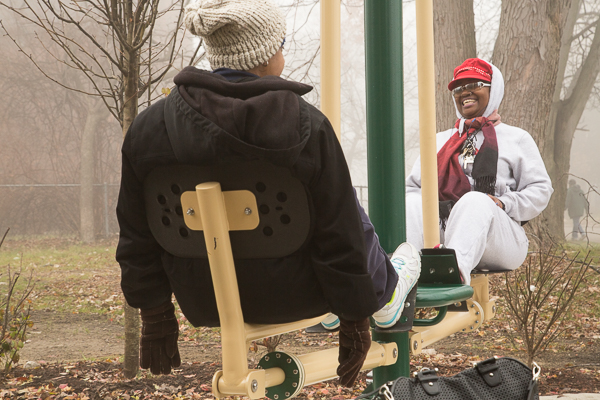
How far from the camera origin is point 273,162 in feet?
4.13

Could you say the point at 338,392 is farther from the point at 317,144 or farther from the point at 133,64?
the point at 317,144

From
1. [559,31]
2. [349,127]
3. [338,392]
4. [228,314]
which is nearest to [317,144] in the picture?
[228,314]

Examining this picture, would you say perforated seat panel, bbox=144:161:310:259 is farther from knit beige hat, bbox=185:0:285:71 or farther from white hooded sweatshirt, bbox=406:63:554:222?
white hooded sweatshirt, bbox=406:63:554:222

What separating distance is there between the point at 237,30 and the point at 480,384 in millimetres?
1345

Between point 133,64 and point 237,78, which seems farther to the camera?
point 133,64

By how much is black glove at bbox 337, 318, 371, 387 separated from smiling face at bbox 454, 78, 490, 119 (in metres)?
1.71

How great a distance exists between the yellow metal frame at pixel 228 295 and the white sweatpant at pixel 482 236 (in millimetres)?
975

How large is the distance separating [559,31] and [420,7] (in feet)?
21.1

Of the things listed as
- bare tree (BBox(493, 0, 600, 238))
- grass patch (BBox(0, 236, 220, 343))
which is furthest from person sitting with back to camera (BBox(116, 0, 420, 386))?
bare tree (BBox(493, 0, 600, 238))

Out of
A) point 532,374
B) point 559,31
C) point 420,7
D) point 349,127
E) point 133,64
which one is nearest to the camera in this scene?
point 532,374

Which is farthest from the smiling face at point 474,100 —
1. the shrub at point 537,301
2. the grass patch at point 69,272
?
the grass patch at point 69,272

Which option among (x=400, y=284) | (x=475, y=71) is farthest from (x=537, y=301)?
(x=400, y=284)

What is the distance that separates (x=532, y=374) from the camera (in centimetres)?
194

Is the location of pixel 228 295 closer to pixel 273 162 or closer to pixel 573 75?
pixel 273 162
